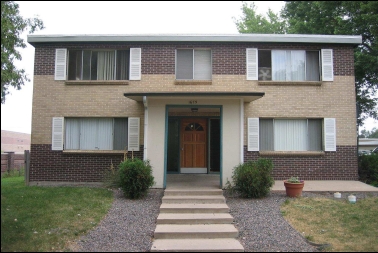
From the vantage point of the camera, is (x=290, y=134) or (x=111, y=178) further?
(x=290, y=134)

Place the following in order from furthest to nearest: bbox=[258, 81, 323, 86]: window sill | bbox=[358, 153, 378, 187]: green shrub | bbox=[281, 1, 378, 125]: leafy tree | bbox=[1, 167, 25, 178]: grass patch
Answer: bbox=[1, 167, 25, 178]: grass patch < bbox=[281, 1, 378, 125]: leafy tree < bbox=[358, 153, 378, 187]: green shrub < bbox=[258, 81, 323, 86]: window sill

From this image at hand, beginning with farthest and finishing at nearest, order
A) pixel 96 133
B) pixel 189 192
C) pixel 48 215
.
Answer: pixel 96 133 → pixel 189 192 → pixel 48 215

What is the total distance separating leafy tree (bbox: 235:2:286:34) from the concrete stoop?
2342 cm

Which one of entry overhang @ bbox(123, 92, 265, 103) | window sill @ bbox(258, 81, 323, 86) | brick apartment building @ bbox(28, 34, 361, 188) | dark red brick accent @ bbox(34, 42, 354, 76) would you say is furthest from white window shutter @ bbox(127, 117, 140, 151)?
window sill @ bbox(258, 81, 323, 86)

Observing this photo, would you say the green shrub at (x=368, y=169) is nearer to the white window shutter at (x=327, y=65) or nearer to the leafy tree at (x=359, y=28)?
the white window shutter at (x=327, y=65)

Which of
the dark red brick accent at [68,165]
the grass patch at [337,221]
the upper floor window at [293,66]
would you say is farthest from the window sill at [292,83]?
the dark red brick accent at [68,165]

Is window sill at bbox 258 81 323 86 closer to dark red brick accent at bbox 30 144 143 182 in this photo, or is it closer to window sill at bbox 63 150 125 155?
dark red brick accent at bbox 30 144 143 182

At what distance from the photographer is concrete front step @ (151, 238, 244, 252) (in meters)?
6.08

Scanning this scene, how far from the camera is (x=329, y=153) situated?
1230 cm

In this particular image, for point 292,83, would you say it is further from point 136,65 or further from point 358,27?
point 358,27

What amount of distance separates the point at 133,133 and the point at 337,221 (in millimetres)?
7332

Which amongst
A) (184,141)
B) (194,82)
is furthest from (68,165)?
(194,82)

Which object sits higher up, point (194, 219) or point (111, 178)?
point (111, 178)

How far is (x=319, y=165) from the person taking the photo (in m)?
12.3
